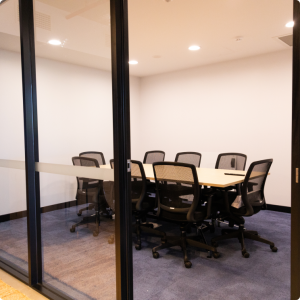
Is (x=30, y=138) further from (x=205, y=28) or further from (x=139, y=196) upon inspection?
(x=205, y=28)

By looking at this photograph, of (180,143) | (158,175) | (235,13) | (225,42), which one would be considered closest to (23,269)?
(158,175)

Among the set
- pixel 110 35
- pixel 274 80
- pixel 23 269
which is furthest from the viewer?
pixel 274 80

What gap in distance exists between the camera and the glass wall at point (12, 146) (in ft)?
8.57

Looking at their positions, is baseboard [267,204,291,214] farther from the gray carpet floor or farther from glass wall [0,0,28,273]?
glass wall [0,0,28,273]

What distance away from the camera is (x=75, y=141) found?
216cm

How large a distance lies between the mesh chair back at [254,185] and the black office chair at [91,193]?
1668 millimetres

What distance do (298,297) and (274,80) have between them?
451cm

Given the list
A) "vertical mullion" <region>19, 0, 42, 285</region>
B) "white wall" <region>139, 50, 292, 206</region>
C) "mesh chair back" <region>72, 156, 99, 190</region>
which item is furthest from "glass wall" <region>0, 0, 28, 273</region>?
"white wall" <region>139, 50, 292, 206</region>

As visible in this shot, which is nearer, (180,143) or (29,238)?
(29,238)

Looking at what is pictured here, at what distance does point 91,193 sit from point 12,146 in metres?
1.17

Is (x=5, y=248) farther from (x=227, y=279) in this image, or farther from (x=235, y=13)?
(x=235, y=13)

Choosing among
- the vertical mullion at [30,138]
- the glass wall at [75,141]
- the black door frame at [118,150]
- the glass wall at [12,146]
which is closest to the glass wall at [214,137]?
the glass wall at [75,141]

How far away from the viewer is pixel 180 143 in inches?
256

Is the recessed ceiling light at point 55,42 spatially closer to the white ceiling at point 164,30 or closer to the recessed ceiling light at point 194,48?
the white ceiling at point 164,30
